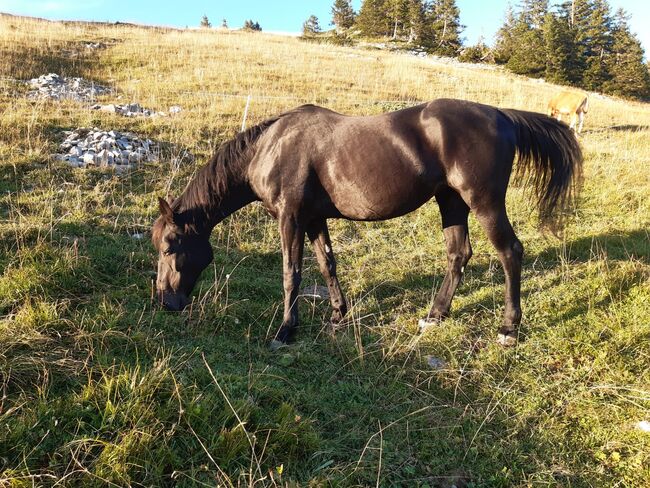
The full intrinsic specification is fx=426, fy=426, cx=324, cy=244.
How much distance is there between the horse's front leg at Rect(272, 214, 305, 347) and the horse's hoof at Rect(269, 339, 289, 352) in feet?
0.12

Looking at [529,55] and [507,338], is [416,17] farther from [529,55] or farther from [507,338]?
[507,338]

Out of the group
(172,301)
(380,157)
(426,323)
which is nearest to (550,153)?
(380,157)

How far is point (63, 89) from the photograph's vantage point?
43.2ft

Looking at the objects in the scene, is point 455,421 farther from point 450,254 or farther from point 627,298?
point 627,298

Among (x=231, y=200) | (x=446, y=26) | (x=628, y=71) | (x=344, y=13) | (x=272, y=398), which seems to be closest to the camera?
(x=272, y=398)

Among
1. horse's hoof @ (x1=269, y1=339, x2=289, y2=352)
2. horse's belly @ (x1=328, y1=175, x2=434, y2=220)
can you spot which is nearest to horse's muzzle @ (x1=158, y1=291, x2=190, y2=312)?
horse's hoof @ (x1=269, y1=339, x2=289, y2=352)

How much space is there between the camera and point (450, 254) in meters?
4.86

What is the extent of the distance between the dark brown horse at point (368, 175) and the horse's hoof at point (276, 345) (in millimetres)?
41

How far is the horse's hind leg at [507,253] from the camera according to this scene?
13.4 feet

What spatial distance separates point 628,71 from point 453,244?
1647 inches

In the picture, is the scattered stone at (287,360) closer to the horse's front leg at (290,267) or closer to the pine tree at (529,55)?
the horse's front leg at (290,267)

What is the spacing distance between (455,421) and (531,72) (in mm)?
41774

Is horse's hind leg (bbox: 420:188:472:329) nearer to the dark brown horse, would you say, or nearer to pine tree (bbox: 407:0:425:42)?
the dark brown horse

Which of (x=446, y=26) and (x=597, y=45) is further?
(x=446, y=26)
